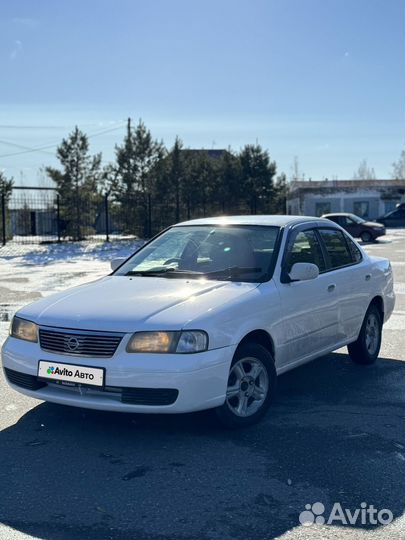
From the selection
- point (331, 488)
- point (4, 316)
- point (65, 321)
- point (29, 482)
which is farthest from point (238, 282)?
point (4, 316)

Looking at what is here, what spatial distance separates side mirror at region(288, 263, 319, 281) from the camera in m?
5.01

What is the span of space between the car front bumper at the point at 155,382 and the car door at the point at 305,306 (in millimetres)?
898

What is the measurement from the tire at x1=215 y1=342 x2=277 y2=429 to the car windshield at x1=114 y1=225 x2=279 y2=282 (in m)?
0.67

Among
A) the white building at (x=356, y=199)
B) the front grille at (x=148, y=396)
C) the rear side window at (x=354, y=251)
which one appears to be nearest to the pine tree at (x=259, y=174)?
the white building at (x=356, y=199)

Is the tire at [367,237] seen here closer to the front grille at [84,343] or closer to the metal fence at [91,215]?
the metal fence at [91,215]

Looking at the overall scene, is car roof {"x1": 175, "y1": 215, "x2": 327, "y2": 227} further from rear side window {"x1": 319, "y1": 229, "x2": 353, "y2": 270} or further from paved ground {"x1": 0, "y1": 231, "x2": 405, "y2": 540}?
paved ground {"x1": 0, "y1": 231, "x2": 405, "y2": 540}

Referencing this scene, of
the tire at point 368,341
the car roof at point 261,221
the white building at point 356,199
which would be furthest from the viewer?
the white building at point 356,199

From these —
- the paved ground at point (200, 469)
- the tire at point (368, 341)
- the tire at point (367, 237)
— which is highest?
the tire at point (367, 237)

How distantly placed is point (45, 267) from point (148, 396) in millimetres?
13308

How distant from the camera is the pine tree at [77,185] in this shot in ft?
85.7

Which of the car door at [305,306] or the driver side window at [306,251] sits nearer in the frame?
the car door at [305,306]

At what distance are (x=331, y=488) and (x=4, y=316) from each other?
6464 millimetres

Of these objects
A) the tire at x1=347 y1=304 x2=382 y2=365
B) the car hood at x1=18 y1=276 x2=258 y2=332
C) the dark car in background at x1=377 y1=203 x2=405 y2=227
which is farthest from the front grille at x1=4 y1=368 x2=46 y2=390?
the dark car in background at x1=377 y1=203 x2=405 y2=227

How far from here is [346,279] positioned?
19.6 ft
